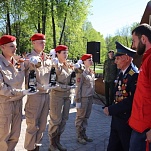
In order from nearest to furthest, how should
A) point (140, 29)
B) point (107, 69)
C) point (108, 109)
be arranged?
point (140, 29), point (108, 109), point (107, 69)

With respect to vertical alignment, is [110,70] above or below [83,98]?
above

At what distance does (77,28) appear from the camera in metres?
27.7

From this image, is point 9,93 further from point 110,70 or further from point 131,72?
point 110,70

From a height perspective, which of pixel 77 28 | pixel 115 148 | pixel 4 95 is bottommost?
pixel 115 148

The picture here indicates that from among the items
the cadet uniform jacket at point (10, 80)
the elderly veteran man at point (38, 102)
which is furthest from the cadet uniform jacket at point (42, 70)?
the cadet uniform jacket at point (10, 80)

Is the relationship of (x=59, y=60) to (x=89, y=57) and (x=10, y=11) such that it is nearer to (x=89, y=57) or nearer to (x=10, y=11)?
(x=89, y=57)

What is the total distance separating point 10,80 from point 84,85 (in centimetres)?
201

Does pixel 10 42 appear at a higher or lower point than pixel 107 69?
higher

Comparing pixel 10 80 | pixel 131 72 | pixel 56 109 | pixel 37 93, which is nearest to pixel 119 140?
pixel 131 72

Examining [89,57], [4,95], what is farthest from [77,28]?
[4,95]

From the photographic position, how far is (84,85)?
517cm

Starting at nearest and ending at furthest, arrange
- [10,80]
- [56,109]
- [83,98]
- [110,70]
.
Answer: [10,80]
[56,109]
[83,98]
[110,70]

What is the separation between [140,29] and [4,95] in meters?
2.13

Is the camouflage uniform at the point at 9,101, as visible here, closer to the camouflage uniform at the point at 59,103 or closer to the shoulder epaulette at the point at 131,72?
the camouflage uniform at the point at 59,103
